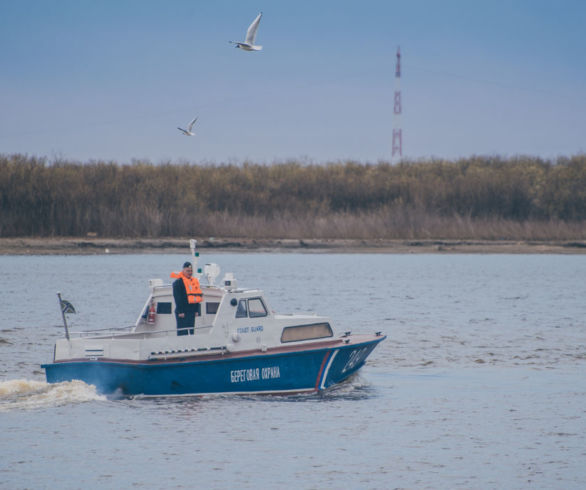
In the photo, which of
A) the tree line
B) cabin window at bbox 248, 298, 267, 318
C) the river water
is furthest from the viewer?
the tree line

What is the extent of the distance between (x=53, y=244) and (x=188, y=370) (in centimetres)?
3579

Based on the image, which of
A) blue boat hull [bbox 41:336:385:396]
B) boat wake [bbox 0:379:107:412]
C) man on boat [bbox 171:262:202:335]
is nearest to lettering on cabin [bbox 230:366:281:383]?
blue boat hull [bbox 41:336:385:396]

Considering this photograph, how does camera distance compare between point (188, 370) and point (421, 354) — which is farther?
point (421, 354)

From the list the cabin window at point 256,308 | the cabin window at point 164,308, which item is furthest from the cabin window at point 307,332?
the cabin window at point 164,308

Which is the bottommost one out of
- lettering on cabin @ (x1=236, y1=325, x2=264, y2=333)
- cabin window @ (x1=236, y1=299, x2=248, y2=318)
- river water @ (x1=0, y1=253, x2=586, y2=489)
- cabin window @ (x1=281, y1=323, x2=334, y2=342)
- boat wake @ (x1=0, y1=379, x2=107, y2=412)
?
river water @ (x1=0, y1=253, x2=586, y2=489)

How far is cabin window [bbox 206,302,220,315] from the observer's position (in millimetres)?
18562

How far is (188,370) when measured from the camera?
18.1 m

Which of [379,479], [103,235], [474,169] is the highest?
[474,169]

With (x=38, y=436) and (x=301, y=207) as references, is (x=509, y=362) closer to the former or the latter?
(x=38, y=436)

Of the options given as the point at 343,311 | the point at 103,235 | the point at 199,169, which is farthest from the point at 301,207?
the point at 343,311

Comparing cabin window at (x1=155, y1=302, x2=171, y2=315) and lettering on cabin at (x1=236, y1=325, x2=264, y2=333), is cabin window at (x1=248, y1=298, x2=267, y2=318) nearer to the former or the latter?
lettering on cabin at (x1=236, y1=325, x2=264, y2=333)

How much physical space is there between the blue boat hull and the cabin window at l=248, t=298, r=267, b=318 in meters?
0.79

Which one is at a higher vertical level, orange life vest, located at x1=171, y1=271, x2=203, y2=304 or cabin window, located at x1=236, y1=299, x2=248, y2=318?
orange life vest, located at x1=171, y1=271, x2=203, y2=304

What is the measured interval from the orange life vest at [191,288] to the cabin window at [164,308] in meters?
0.82
